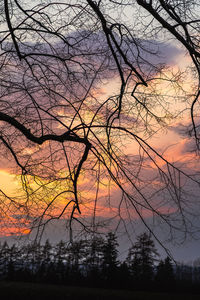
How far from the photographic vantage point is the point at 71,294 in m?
3.31

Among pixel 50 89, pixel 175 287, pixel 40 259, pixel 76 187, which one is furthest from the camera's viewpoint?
pixel 50 89

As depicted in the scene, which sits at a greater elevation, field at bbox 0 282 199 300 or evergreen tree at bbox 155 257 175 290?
evergreen tree at bbox 155 257 175 290

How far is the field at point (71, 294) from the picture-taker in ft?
10.7

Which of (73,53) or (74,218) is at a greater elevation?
(73,53)

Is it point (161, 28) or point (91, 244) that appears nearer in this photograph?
point (91, 244)

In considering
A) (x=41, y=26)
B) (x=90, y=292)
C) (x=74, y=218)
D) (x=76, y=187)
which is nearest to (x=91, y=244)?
(x=74, y=218)

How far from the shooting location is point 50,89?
5695 mm

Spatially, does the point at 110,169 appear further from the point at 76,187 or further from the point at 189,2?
the point at 189,2

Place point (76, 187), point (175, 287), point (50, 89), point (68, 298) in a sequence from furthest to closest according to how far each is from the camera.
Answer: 1. point (50, 89)
2. point (76, 187)
3. point (175, 287)
4. point (68, 298)

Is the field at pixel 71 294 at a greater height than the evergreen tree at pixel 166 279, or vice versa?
the evergreen tree at pixel 166 279

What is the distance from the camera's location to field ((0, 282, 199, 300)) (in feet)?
10.7

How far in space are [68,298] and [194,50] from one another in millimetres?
3763

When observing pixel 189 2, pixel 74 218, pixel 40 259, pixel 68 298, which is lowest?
pixel 68 298

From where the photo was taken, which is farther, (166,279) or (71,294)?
(166,279)
